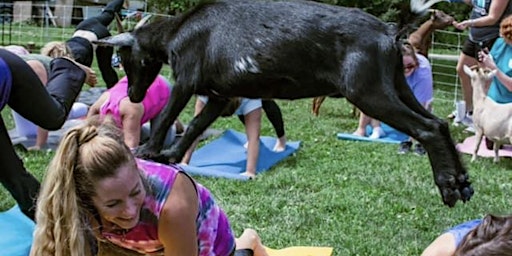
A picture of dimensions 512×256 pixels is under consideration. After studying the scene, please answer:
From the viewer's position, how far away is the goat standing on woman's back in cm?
602

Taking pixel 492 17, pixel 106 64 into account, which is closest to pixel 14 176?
pixel 106 64

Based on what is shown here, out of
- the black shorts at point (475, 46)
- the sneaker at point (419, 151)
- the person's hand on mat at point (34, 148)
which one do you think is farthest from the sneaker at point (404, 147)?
the person's hand on mat at point (34, 148)

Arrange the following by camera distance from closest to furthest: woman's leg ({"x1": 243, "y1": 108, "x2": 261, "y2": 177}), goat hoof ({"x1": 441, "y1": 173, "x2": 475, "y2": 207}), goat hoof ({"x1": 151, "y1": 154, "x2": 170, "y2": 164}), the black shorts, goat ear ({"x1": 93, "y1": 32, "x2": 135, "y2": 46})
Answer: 1. goat hoof ({"x1": 441, "y1": 173, "x2": 475, "y2": 207})
2. goat hoof ({"x1": 151, "y1": 154, "x2": 170, "y2": 164})
3. goat ear ({"x1": 93, "y1": 32, "x2": 135, "y2": 46})
4. woman's leg ({"x1": 243, "y1": 108, "x2": 261, "y2": 177})
5. the black shorts

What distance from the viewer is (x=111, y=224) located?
8.19 ft

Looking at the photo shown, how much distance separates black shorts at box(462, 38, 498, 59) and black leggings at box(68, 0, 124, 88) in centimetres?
337

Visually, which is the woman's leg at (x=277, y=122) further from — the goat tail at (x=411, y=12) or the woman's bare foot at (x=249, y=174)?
the goat tail at (x=411, y=12)

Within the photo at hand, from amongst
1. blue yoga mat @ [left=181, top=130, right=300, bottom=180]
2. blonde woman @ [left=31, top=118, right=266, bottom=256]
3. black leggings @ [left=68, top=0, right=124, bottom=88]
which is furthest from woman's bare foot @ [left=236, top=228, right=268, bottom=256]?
blue yoga mat @ [left=181, top=130, right=300, bottom=180]

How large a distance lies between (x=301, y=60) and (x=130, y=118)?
2238 millimetres

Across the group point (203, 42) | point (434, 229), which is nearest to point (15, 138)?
point (203, 42)

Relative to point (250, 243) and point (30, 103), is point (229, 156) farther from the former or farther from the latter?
point (250, 243)

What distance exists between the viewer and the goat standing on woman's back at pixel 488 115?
6023 millimetres

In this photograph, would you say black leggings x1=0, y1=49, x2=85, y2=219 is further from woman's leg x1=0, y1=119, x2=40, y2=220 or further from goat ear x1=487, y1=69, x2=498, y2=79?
goat ear x1=487, y1=69, x2=498, y2=79

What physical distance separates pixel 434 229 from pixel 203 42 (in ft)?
5.27

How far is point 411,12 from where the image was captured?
3.66 metres
